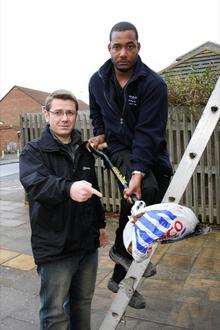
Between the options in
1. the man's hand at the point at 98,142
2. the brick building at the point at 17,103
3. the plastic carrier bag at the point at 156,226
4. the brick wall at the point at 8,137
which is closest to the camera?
the plastic carrier bag at the point at 156,226

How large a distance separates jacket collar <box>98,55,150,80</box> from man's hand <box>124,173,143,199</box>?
2.07 ft

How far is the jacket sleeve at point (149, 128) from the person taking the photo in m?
2.52

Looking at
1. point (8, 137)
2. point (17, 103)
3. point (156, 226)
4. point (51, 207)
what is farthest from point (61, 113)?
point (17, 103)

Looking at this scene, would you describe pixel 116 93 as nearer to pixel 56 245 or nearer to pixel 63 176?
pixel 63 176

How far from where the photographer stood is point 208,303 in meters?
3.81

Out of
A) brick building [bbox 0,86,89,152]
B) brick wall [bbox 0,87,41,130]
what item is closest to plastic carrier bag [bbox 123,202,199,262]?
brick building [bbox 0,86,89,152]

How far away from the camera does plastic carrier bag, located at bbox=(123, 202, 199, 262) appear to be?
6.57 feet

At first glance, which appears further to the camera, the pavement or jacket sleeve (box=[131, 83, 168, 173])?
the pavement

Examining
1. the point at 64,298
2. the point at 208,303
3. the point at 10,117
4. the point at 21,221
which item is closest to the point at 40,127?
the point at 21,221

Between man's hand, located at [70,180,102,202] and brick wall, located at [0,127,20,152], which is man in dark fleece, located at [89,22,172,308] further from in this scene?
brick wall, located at [0,127,20,152]

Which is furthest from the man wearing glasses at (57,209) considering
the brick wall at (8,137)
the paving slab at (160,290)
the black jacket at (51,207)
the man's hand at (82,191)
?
the brick wall at (8,137)

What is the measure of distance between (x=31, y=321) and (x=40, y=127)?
5361 millimetres

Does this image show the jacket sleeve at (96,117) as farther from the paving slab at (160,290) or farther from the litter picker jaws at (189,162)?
the paving slab at (160,290)

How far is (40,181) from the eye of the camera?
2.35 meters
